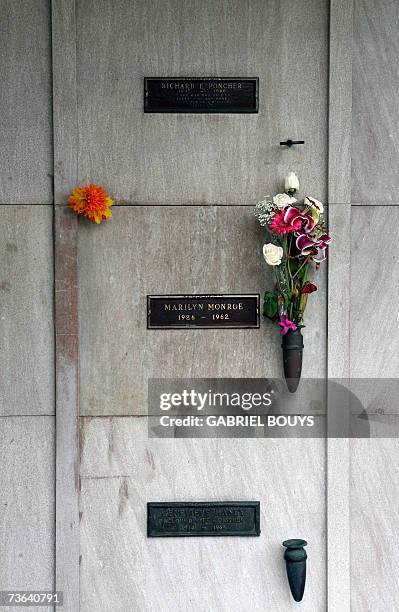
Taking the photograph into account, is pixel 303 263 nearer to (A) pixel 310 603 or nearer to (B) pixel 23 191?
(B) pixel 23 191

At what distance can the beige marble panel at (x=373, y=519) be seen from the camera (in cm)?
293

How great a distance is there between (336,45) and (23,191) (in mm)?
1448

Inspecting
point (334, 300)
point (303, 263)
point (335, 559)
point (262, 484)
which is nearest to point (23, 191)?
point (303, 263)

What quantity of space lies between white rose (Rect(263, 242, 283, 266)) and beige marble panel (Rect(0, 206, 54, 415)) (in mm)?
907

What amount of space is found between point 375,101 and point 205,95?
726 millimetres

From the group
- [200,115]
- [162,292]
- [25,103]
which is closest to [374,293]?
[162,292]

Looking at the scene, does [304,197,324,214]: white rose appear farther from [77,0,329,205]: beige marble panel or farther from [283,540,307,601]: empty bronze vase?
[283,540,307,601]: empty bronze vase

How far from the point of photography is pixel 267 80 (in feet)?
9.40

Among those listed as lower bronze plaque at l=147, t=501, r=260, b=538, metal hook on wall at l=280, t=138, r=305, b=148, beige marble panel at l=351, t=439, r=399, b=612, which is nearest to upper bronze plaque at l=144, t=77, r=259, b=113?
metal hook on wall at l=280, t=138, r=305, b=148

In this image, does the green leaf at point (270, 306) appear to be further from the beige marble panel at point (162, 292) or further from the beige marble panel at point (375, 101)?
the beige marble panel at point (375, 101)

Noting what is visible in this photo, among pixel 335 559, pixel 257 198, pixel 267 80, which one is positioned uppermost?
pixel 267 80

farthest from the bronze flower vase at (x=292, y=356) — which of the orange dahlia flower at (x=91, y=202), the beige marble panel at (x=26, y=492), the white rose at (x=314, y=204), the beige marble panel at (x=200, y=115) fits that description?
→ the beige marble panel at (x=26, y=492)

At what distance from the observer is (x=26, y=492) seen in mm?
2895

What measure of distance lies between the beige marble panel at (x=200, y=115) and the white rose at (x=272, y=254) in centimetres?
27
